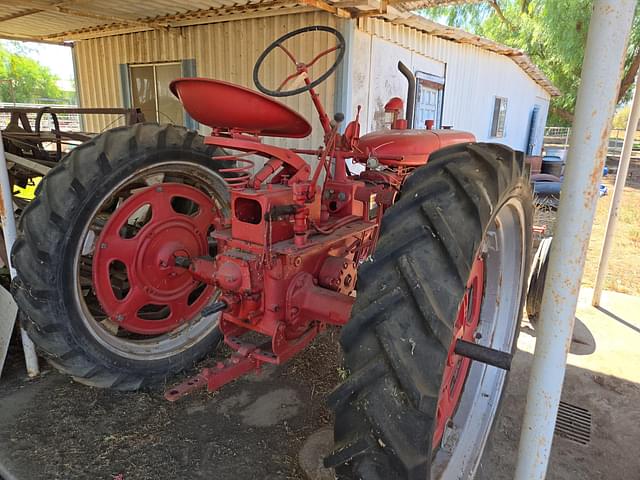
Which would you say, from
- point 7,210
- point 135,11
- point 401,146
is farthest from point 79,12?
point 401,146

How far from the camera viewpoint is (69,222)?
2100mm

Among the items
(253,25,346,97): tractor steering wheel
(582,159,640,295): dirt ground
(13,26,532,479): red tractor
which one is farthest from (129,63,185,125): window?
(582,159,640,295): dirt ground

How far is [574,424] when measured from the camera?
95.7 inches

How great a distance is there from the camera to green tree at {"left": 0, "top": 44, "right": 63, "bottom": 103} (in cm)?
3822

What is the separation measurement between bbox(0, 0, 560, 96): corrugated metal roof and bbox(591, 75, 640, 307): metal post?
2391mm

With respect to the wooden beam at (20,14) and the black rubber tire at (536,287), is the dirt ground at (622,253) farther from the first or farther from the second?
the wooden beam at (20,14)

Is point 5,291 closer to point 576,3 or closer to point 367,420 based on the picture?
point 367,420

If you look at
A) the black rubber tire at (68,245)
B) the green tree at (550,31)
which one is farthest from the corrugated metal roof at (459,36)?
the black rubber tire at (68,245)

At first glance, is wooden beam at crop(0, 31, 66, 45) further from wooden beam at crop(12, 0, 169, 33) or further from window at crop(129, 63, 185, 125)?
wooden beam at crop(12, 0, 169, 33)

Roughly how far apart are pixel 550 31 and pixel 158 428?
64.3 ft

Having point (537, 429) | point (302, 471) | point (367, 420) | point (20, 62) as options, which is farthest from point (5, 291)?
point (20, 62)

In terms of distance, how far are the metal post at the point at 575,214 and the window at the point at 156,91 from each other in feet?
21.2

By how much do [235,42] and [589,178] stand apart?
18.4ft

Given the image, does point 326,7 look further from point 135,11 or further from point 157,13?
point 135,11
